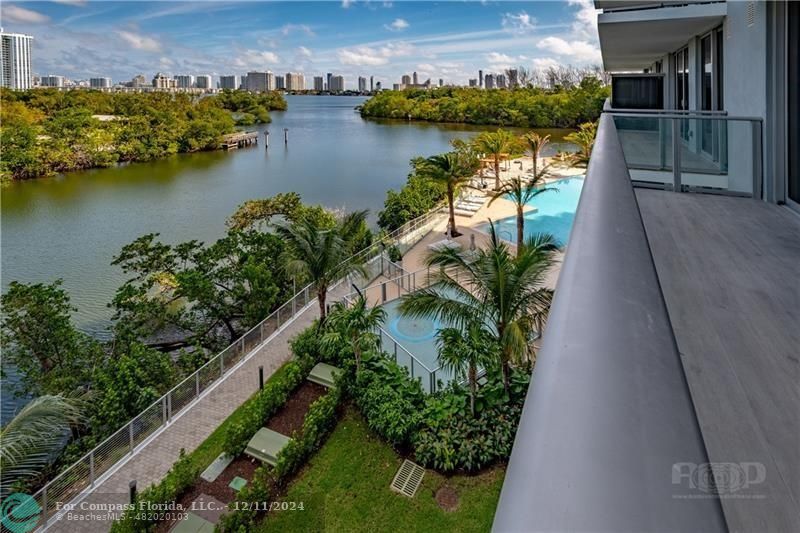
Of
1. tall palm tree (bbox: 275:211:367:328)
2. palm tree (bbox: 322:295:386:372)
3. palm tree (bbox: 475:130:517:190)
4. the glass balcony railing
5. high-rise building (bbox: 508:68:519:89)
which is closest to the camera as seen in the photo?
the glass balcony railing

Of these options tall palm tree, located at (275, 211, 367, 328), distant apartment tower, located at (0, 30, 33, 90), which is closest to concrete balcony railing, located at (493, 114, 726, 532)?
tall palm tree, located at (275, 211, 367, 328)

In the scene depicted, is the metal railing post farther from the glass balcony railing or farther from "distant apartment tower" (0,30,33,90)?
"distant apartment tower" (0,30,33,90)

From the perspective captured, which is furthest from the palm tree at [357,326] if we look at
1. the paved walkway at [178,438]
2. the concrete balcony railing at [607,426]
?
the concrete balcony railing at [607,426]

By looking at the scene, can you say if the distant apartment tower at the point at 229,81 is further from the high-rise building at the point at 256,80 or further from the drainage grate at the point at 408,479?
the drainage grate at the point at 408,479

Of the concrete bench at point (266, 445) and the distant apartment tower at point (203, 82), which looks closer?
the concrete bench at point (266, 445)

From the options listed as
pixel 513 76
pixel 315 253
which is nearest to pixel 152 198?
pixel 315 253

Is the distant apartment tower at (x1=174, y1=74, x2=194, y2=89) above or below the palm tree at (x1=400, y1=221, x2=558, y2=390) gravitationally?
above

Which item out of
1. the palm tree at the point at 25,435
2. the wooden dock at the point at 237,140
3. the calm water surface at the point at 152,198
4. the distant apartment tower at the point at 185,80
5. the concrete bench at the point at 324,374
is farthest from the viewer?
the distant apartment tower at the point at 185,80

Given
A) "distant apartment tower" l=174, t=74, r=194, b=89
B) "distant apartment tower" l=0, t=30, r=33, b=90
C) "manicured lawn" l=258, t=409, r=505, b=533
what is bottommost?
"manicured lawn" l=258, t=409, r=505, b=533
